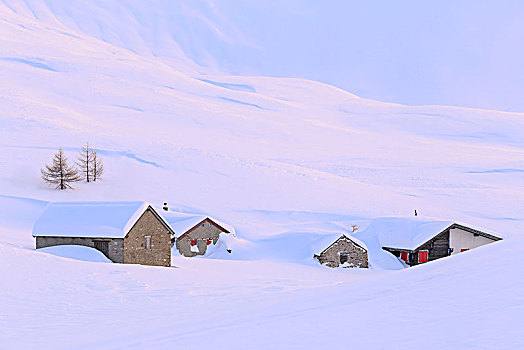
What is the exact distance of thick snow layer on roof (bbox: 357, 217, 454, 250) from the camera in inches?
1716

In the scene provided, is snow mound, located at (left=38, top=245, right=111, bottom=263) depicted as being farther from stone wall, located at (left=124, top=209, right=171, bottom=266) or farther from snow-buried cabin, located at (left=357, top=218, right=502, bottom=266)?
snow-buried cabin, located at (left=357, top=218, right=502, bottom=266)

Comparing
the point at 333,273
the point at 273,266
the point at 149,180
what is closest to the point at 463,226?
the point at 333,273

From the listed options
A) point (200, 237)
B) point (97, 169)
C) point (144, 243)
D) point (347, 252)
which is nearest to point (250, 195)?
point (97, 169)

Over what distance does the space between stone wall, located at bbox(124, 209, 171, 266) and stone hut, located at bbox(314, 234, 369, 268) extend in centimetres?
999

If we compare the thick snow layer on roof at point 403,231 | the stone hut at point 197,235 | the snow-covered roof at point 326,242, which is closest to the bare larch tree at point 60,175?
the stone hut at point 197,235

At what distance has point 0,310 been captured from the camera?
782 inches

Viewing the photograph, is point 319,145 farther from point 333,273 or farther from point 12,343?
point 12,343

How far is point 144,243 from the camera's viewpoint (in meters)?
34.7

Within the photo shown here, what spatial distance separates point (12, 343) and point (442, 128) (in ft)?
439

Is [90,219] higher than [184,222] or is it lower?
higher

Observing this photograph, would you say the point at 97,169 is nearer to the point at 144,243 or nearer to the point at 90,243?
the point at 144,243

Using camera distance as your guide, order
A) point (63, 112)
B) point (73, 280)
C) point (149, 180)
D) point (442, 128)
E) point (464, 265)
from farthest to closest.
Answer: point (442, 128), point (63, 112), point (149, 180), point (73, 280), point (464, 265)

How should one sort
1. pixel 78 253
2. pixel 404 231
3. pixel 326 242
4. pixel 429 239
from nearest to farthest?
pixel 78 253, pixel 326 242, pixel 429 239, pixel 404 231

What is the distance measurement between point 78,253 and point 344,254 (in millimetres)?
16589
